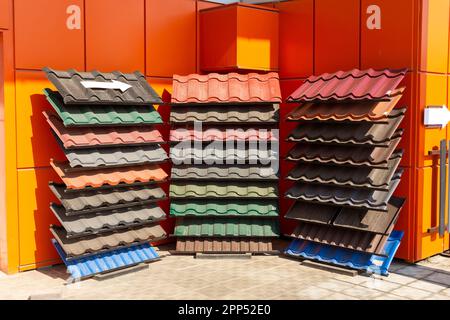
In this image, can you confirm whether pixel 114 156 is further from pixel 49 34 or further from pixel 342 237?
pixel 342 237

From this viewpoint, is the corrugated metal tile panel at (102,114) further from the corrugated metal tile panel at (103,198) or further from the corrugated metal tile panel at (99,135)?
the corrugated metal tile panel at (103,198)

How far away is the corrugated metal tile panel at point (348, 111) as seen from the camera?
7.39 meters

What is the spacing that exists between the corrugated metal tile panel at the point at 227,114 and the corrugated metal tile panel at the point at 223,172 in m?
0.71

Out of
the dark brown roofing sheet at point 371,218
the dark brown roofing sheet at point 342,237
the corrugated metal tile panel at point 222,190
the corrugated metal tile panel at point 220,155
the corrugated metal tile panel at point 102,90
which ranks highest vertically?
the corrugated metal tile panel at point 102,90

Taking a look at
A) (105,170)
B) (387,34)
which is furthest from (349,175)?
(105,170)

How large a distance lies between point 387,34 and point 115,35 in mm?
4069

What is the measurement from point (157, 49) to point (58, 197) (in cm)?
304

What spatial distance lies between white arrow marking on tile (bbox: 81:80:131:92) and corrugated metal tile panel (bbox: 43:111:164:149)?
56 cm

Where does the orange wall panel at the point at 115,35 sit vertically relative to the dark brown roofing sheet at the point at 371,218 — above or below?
above

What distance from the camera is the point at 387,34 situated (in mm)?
8133

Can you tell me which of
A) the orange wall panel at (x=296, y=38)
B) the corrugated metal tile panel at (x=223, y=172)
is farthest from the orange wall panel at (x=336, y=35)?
the corrugated metal tile panel at (x=223, y=172)

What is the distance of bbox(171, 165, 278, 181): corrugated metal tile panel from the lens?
27.7 feet

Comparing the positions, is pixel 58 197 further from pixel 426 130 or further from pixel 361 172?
pixel 426 130

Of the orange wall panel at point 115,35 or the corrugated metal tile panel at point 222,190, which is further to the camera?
the corrugated metal tile panel at point 222,190
